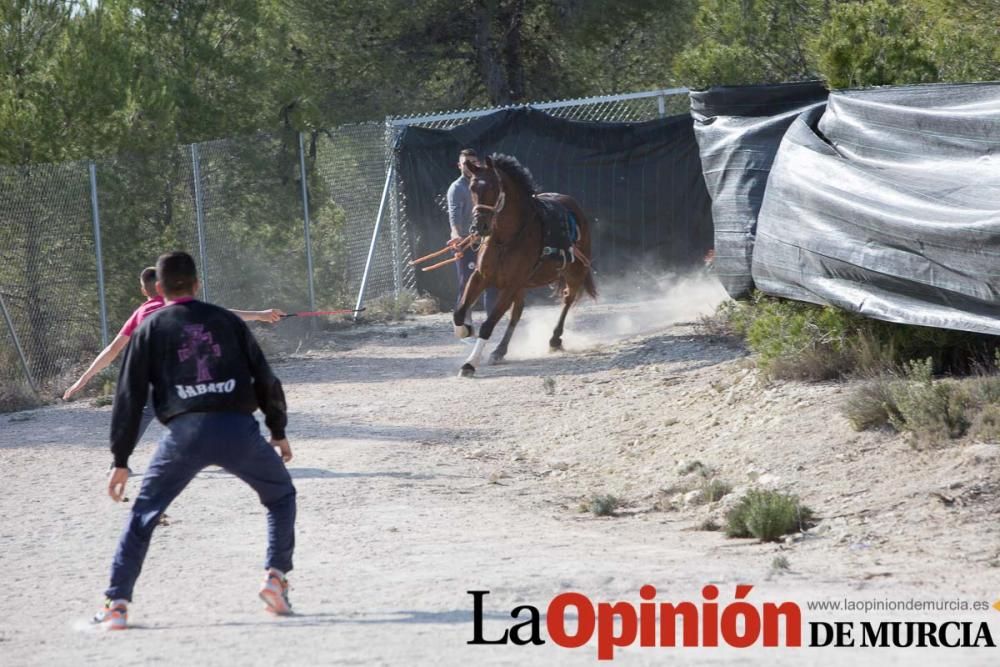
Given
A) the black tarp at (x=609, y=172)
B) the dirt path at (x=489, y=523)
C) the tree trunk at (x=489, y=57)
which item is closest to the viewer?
the dirt path at (x=489, y=523)

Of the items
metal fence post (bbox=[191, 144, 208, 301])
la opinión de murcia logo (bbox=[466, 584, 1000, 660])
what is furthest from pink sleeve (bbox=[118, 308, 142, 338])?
metal fence post (bbox=[191, 144, 208, 301])

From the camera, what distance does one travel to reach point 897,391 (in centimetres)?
846

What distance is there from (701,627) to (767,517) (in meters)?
1.84

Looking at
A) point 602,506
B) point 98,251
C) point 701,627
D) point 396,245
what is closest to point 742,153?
point 602,506

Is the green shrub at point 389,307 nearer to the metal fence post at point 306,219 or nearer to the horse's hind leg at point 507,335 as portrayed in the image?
the metal fence post at point 306,219

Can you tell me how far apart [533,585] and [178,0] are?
1504 centimetres

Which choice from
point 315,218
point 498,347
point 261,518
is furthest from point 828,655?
point 315,218

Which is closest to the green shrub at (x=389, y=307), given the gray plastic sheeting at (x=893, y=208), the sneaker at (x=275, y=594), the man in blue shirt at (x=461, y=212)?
the man in blue shirt at (x=461, y=212)

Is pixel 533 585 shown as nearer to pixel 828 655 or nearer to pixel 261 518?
pixel 828 655

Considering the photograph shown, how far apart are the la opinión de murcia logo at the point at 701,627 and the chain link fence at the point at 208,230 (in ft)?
30.6

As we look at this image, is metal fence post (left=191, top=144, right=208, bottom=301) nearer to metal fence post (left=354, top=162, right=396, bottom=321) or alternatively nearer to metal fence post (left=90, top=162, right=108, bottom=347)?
metal fence post (left=90, top=162, right=108, bottom=347)

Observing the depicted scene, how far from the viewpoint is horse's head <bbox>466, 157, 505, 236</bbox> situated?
14.3m

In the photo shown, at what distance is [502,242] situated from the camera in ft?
48.0

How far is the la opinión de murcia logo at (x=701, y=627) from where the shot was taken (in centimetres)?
553
